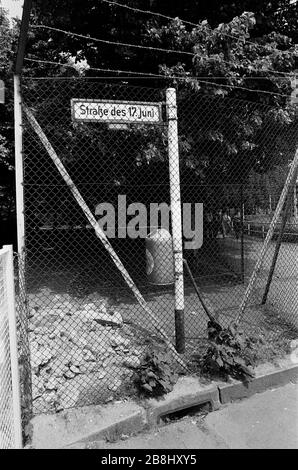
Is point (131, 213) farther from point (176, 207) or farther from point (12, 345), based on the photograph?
point (12, 345)

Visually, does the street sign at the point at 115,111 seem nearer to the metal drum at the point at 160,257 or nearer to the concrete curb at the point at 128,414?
the metal drum at the point at 160,257

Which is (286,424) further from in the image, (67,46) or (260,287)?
(67,46)

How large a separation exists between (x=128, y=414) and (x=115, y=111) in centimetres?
269

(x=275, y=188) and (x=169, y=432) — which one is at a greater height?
(x=275, y=188)

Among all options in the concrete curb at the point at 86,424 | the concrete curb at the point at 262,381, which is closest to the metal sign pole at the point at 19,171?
the concrete curb at the point at 86,424

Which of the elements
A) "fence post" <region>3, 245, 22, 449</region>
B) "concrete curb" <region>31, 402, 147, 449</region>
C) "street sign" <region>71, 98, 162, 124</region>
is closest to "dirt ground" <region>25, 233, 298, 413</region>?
"concrete curb" <region>31, 402, 147, 449</region>

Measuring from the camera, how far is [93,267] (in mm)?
6996

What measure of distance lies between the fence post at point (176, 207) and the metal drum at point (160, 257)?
1.49 m

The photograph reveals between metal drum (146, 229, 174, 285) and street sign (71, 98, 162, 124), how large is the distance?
1.99 m

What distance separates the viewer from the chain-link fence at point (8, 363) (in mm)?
2173

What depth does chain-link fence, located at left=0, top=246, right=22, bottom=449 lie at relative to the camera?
2173 millimetres

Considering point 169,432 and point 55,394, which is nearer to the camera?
point 169,432

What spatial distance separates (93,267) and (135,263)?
83 centimetres
